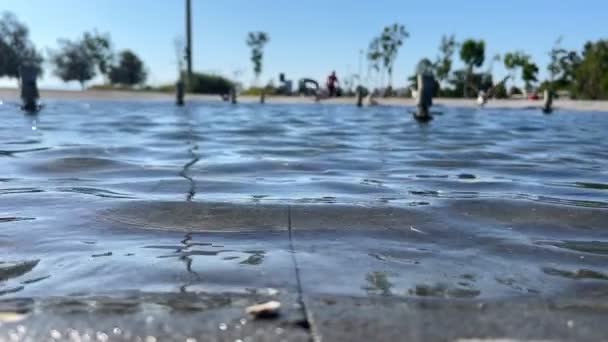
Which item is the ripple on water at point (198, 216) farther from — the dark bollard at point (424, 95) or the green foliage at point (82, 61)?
the green foliage at point (82, 61)

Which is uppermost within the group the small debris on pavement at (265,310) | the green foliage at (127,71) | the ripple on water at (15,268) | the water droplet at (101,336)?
the green foliage at (127,71)

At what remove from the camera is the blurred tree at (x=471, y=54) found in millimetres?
52969

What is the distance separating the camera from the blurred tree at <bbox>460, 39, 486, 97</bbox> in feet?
174

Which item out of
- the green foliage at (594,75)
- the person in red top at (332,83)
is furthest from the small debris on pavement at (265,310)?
the green foliage at (594,75)

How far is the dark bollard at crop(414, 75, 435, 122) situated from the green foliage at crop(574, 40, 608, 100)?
107ft

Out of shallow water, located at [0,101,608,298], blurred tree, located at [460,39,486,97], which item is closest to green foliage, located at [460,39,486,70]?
blurred tree, located at [460,39,486,97]

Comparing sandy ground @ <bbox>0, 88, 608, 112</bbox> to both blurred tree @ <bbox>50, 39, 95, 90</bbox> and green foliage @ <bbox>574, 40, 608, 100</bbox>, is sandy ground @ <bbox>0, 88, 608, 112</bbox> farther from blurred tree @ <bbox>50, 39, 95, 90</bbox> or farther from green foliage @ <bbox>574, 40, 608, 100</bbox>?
blurred tree @ <bbox>50, 39, 95, 90</bbox>

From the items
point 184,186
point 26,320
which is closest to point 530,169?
point 184,186

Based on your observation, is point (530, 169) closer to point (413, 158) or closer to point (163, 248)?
point (413, 158)

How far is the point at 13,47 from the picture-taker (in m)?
55.9

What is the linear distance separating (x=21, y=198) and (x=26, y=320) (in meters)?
2.06

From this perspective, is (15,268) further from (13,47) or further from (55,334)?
(13,47)

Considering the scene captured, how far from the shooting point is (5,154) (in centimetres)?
557

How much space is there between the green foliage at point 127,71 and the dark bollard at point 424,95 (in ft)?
168
